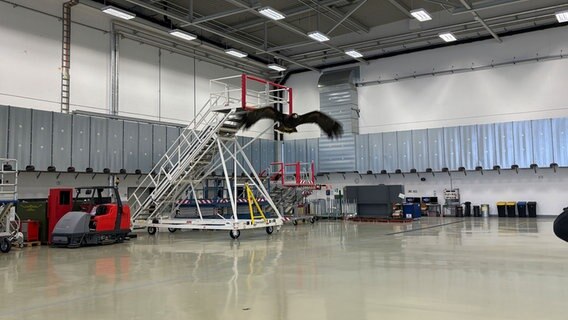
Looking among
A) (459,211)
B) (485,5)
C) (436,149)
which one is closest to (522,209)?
(459,211)

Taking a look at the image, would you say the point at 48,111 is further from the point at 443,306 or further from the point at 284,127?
the point at 443,306

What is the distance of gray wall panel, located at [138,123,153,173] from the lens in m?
17.3

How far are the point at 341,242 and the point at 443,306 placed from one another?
22.1ft

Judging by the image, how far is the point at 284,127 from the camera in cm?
1397

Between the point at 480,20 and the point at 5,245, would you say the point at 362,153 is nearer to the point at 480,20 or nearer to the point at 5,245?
the point at 480,20

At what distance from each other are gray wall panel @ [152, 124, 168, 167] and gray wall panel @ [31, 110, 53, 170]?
13.1 ft

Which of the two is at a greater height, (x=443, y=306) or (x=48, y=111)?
(x=48, y=111)

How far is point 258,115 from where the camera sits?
13000mm

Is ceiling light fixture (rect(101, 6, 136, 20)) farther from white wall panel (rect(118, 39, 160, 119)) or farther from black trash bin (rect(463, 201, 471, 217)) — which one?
black trash bin (rect(463, 201, 471, 217))

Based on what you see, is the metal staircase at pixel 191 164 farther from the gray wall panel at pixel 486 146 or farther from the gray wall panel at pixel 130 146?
the gray wall panel at pixel 486 146

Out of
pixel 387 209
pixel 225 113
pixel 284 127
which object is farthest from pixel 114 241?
pixel 387 209

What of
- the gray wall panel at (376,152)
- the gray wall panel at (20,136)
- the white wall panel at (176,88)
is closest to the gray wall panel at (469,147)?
the gray wall panel at (376,152)

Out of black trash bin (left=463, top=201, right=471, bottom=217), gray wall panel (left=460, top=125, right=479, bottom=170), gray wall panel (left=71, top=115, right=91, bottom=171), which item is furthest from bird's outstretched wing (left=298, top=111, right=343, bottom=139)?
black trash bin (left=463, top=201, right=471, bottom=217)

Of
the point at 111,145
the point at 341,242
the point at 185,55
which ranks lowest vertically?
the point at 341,242
